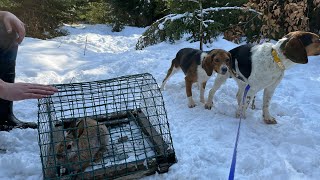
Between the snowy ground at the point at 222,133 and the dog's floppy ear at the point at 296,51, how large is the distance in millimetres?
899

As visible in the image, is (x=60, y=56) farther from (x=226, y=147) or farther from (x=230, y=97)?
(x=226, y=147)

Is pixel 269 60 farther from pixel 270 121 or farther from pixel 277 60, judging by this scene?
pixel 270 121

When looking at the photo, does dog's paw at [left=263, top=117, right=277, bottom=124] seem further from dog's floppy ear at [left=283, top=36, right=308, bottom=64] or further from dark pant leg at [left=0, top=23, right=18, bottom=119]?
dark pant leg at [left=0, top=23, right=18, bottom=119]

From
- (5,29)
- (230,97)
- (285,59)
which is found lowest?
(230,97)

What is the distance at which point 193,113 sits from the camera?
16.1 ft

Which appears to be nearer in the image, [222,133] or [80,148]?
[80,148]

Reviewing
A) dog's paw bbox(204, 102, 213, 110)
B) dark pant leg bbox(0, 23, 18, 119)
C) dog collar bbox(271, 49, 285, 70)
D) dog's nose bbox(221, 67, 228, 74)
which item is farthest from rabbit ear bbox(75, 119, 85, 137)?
dog collar bbox(271, 49, 285, 70)

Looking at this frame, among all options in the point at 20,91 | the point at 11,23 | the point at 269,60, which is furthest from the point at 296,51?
the point at 11,23

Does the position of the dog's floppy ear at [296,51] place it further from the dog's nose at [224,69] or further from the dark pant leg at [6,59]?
the dark pant leg at [6,59]

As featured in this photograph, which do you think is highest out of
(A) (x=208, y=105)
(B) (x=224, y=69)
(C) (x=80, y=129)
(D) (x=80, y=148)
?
(B) (x=224, y=69)

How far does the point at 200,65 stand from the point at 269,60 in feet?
4.23

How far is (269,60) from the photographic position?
165 inches

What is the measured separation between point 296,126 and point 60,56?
6.75 metres

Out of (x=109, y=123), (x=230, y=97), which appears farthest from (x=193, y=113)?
(x=109, y=123)
